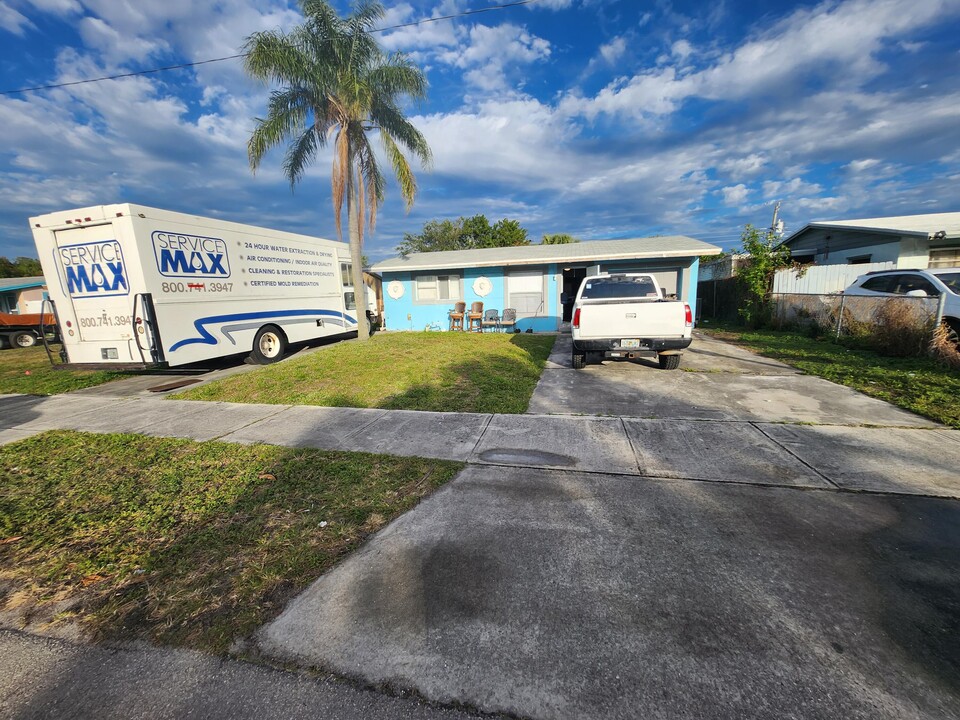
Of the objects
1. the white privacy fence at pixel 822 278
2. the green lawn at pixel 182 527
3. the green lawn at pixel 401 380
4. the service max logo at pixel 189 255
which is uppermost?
the service max logo at pixel 189 255

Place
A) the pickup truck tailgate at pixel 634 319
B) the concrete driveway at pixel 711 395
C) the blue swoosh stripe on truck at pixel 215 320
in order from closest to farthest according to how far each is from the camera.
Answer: the concrete driveway at pixel 711 395
the pickup truck tailgate at pixel 634 319
the blue swoosh stripe on truck at pixel 215 320

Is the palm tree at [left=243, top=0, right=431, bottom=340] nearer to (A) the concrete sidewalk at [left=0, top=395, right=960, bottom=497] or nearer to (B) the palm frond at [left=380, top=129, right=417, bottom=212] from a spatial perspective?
(B) the palm frond at [left=380, top=129, right=417, bottom=212]

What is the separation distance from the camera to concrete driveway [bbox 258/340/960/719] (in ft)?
5.53

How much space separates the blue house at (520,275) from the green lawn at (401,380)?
413 centimetres

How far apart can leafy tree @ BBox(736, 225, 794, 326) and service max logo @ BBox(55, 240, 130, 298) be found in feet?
57.5

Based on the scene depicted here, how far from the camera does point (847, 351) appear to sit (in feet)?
29.3

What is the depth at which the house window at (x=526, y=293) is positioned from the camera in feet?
46.2

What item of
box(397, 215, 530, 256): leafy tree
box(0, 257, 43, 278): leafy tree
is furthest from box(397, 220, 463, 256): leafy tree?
box(0, 257, 43, 278): leafy tree

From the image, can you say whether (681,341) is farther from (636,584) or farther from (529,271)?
(529,271)

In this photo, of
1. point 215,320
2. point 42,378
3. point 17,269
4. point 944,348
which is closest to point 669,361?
point 944,348

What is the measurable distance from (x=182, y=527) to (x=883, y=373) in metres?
9.99

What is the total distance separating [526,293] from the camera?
1426cm

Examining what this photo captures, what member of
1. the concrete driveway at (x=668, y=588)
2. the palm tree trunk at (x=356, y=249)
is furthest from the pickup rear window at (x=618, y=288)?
the palm tree trunk at (x=356, y=249)

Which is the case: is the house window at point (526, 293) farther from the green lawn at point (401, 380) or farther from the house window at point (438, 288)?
the green lawn at point (401, 380)
